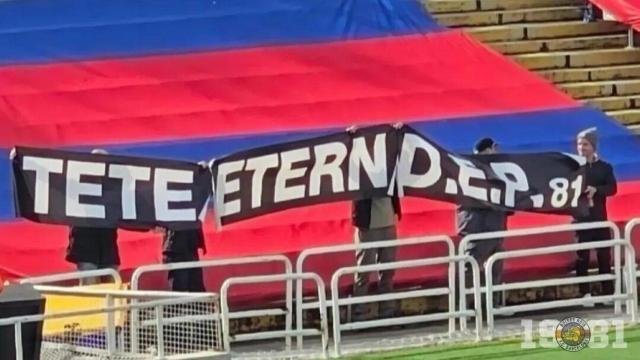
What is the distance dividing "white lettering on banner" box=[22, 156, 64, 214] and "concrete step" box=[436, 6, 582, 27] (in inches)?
252

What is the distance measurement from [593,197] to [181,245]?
399 cm

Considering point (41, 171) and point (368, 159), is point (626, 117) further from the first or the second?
point (41, 171)

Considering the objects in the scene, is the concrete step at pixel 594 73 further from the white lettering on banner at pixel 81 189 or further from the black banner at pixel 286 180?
the white lettering on banner at pixel 81 189

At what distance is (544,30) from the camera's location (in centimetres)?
2027

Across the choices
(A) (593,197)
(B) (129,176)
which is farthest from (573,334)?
(B) (129,176)

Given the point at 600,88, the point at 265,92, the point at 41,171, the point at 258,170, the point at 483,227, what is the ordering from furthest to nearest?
1. the point at 600,88
2. the point at 265,92
3. the point at 483,227
4. the point at 258,170
5. the point at 41,171

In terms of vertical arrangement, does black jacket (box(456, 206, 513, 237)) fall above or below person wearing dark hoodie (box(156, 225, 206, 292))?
above

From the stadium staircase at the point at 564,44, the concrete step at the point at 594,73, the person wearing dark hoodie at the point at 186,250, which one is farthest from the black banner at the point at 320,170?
the concrete step at the point at 594,73

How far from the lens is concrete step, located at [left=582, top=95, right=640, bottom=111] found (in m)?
19.2

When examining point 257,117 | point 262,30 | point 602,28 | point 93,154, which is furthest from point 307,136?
point 602,28

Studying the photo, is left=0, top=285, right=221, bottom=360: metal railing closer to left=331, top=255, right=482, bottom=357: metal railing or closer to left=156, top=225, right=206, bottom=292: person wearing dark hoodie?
left=331, top=255, right=482, bottom=357: metal railing

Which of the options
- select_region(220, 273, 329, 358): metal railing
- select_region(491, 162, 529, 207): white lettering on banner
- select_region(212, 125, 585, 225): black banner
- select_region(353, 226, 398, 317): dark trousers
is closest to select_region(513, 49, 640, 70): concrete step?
select_region(491, 162, 529, 207): white lettering on banner

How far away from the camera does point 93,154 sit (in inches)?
592

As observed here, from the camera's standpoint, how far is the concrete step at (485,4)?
66.5 ft
